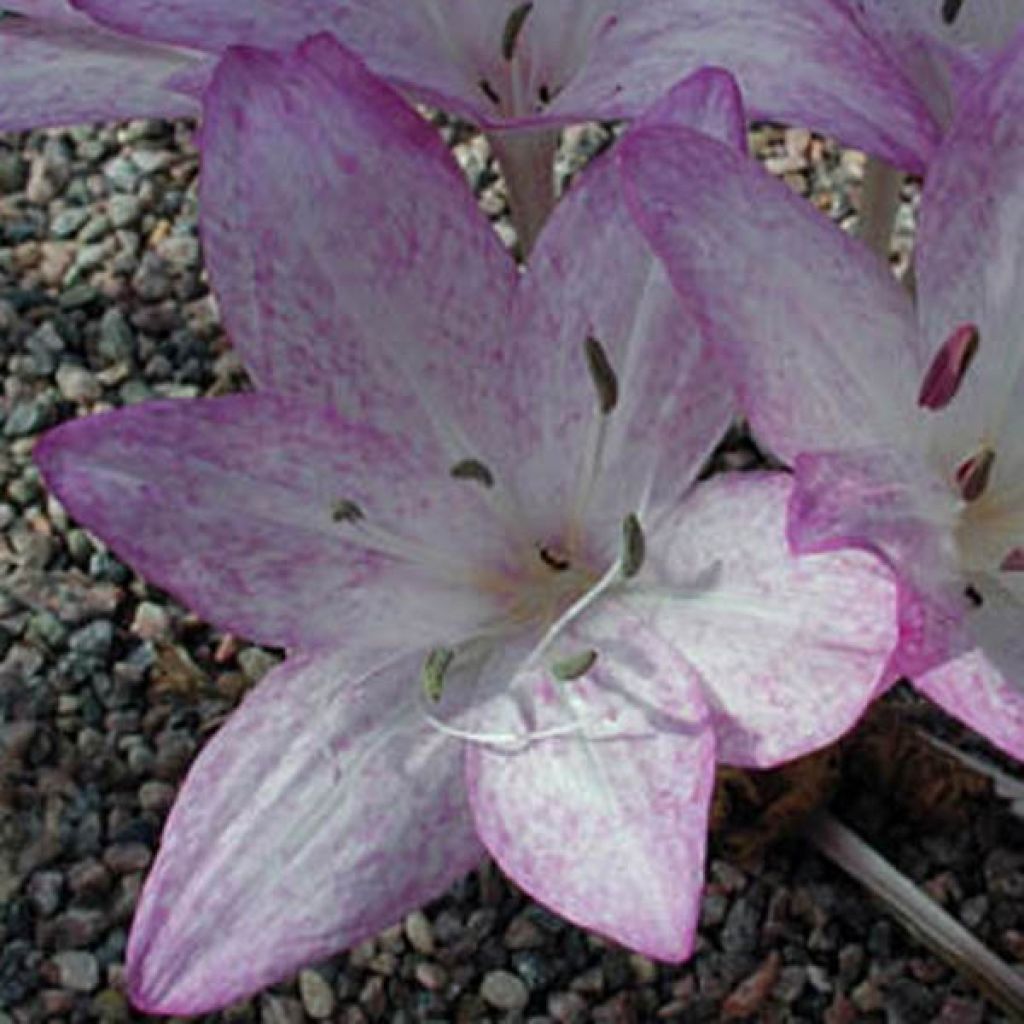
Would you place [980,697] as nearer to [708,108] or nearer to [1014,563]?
[1014,563]

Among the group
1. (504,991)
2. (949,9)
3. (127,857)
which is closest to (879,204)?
(949,9)

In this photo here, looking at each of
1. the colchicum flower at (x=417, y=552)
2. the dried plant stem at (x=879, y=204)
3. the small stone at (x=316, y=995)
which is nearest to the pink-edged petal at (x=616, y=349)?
the colchicum flower at (x=417, y=552)

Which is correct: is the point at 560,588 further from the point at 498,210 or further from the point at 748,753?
the point at 498,210

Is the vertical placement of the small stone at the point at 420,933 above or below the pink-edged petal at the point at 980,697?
below

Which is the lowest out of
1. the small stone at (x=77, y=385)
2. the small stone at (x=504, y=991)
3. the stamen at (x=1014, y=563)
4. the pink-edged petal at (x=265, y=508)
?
the small stone at (x=504, y=991)

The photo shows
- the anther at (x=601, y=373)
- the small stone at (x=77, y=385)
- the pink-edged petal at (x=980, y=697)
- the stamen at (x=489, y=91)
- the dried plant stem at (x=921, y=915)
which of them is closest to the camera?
the pink-edged petal at (x=980, y=697)

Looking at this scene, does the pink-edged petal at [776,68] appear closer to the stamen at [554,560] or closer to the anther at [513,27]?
the anther at [513,27]

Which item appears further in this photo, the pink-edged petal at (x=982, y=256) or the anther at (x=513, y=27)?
the anther at (x=513, y=27)

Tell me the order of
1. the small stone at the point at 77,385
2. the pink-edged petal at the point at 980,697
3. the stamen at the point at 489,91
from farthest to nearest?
1. the small stone at the point at 77,385
2. the stamen at the point at 489,91
3. the pink-edged petal at the point at 980,697
